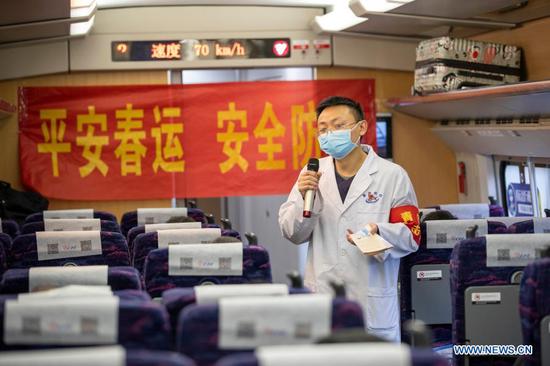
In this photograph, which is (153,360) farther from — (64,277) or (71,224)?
(71,224)

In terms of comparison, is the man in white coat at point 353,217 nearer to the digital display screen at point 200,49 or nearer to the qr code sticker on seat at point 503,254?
the qr code sticker on seat at point 503,254

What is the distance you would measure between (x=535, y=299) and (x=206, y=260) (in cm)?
174

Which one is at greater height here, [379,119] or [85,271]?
[379,119]

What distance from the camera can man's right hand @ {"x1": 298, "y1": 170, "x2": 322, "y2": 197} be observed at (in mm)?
Answer: 5668

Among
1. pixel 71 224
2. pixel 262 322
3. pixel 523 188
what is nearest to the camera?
pixel 262 322

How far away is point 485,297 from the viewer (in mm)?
5531

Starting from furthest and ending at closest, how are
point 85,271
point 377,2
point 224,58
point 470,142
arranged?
point 224,58
point 470,142
point 377,2
point 85,271

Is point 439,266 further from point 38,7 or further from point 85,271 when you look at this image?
point 38,7

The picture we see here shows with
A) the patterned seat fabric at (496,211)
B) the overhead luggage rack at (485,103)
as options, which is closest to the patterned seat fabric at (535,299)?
the overhead luggage rack at (485,103)

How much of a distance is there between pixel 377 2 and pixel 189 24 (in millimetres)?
3078

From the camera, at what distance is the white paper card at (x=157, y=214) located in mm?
9469

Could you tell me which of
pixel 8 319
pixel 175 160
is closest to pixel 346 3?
pixel 175 160

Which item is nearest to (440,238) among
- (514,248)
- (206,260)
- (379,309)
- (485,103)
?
(379,309)

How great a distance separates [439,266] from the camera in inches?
271
